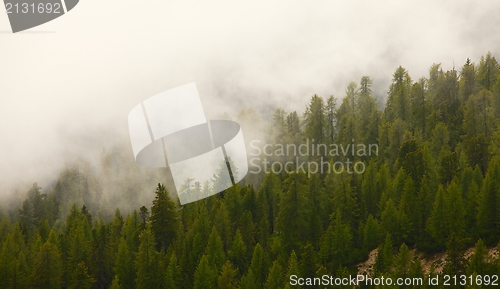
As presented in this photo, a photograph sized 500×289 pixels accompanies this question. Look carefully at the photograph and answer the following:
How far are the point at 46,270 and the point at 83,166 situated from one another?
87.1 metres

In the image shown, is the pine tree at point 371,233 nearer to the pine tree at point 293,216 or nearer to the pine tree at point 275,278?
the pine tree at point 293,216

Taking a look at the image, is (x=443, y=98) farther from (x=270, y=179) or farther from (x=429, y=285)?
(x=429, y=285)

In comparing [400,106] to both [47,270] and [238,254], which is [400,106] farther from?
[47,270]

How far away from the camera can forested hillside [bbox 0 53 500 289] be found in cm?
6209

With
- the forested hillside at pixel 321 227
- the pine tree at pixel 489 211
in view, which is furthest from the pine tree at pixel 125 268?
the pine tree at pixel 489 211

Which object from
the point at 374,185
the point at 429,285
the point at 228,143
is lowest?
the point at 429,285

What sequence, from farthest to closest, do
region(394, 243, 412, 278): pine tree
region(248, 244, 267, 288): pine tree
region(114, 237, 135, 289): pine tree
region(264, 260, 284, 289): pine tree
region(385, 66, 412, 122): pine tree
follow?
region(385, 66, 412, 122): pine tree, region(114, 237, 135, 289): pine tree, region(248, 244, 267, 288): pine tree, region(264, 260, 284, 289): pine tree, region(394, 243, 412, 278): pine tree

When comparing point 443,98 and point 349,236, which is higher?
point 443,98

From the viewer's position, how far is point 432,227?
2500 inches

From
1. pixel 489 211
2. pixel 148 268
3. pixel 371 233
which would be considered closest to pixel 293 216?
pixel 371 233

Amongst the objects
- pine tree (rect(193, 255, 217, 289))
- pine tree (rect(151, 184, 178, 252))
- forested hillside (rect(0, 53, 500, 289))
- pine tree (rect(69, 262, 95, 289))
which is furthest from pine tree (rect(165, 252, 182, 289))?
pine tree (rect(69, 262, 95, 289))

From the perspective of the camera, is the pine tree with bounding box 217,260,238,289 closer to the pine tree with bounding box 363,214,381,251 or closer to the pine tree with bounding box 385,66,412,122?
the pine tree with bounding box 363,214,381,251

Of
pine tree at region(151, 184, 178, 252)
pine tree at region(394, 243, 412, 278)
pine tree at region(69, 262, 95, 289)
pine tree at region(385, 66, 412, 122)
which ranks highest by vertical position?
pine tree at region(385, 66, 412, 122)

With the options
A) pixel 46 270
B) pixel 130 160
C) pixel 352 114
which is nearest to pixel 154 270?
pixel 46 270
